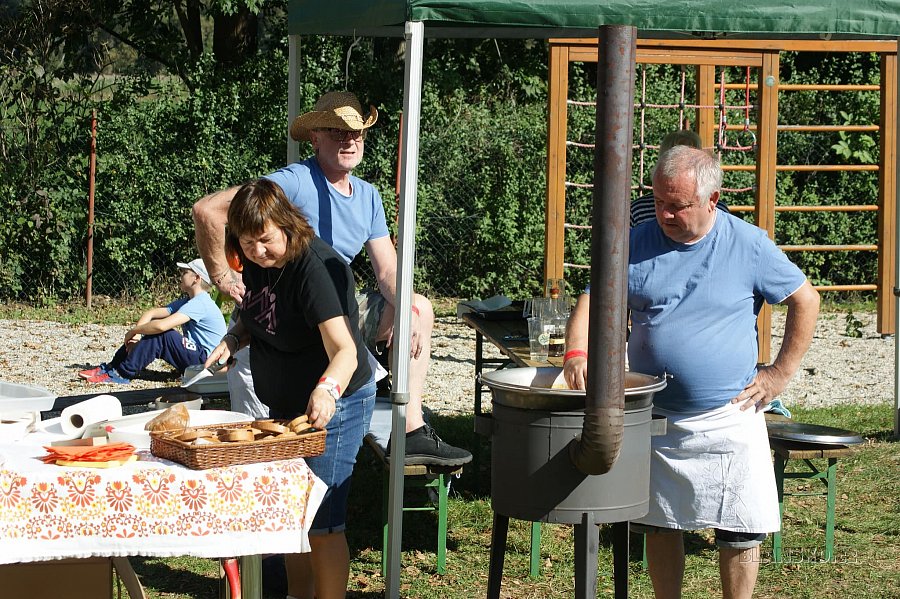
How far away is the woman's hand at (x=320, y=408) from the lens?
3.17 m

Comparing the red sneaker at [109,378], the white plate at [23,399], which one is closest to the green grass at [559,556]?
the white plate at [23,399]

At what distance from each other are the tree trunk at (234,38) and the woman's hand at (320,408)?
1045 cm

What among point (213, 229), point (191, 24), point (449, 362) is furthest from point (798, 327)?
point (191, 24)

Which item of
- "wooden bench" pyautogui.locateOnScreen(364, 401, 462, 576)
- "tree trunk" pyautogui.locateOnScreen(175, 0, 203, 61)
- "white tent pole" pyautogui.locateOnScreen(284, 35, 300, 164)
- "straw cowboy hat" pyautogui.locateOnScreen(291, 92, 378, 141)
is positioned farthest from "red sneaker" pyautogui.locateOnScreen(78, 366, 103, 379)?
"tree trunk" pyautogui.locateOnScreen(175, 0, 203, 61)

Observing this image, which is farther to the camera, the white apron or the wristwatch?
the white apron

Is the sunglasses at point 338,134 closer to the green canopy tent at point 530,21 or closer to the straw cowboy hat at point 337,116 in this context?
the straw cowboy hat at point 337,116

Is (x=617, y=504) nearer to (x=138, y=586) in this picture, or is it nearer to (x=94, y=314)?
(x=138, y=586)

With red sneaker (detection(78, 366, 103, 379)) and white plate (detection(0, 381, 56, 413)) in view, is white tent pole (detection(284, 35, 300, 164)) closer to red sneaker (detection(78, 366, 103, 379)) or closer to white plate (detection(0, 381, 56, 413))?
white plate (detection(0, 381, 56, 413))

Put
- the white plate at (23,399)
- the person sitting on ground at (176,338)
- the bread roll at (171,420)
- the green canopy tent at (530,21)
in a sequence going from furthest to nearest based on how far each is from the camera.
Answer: the person sitting on ground at (176,338)
the green canopy tent at (530,21)
the white plate at (23,399)
the bread roll at (171,420)

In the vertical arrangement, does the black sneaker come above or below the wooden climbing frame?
below

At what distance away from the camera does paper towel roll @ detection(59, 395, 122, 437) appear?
317 cm

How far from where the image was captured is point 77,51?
41.0 feet

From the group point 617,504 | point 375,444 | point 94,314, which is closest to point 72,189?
point 94,314

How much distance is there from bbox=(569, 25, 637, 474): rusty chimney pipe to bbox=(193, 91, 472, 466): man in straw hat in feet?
5.34
